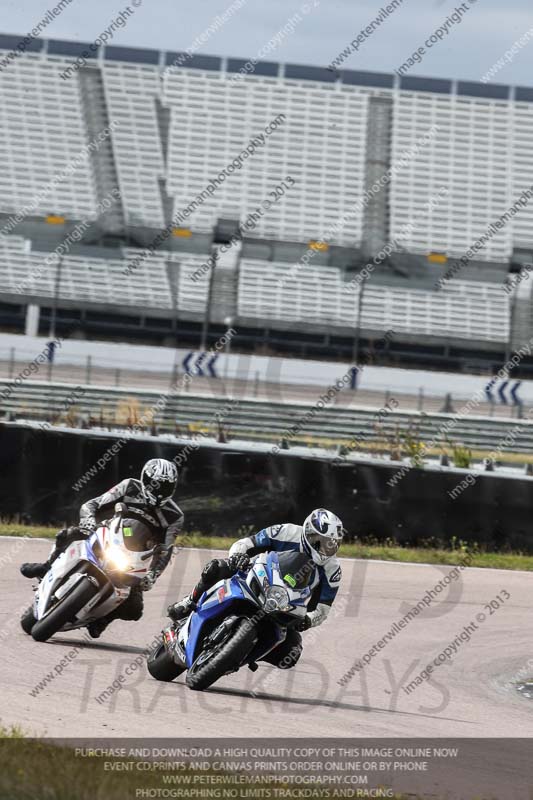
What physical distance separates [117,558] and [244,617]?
1500 mm

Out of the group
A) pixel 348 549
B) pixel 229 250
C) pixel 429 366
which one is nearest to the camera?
pixel 348 549

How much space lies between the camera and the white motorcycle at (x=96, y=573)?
8.85 m

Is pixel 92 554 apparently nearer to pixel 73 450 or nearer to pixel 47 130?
pixel 73 450

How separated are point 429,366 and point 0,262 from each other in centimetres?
1576

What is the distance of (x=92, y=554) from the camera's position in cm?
893

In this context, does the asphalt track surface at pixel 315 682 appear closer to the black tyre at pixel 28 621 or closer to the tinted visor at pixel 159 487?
the black tyre at pixel 28 621

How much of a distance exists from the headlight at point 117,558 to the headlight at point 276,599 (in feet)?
5.08

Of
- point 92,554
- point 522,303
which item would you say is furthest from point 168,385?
point 92,554

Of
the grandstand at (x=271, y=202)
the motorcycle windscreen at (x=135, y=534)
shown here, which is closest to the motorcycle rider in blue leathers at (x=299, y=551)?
the motorcycle windscreen at (x=135, y=534)

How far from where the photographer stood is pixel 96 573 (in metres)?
8.87

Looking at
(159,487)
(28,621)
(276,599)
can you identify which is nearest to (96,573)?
(159,487)

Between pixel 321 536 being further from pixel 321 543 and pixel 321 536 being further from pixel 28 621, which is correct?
pixel 28 621

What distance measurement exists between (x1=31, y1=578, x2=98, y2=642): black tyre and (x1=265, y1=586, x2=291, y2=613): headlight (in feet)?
5.50

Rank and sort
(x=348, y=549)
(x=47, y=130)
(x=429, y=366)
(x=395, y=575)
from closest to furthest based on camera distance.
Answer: (x=395, y=575)
(x=348, y=549)
(x=429, y=366)
(x=47, y=130)
